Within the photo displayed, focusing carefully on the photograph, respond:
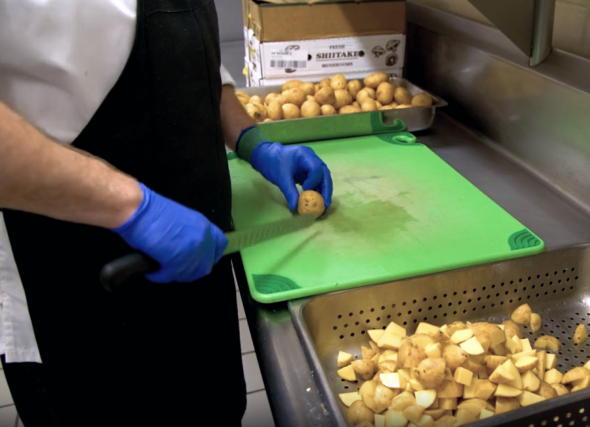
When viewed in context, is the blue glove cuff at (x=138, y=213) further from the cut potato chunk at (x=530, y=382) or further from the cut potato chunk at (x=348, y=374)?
the cut potato chunk at (x=530, y=382)

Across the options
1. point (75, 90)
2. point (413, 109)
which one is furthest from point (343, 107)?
point (75, 90)

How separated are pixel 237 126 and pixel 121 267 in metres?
0.57

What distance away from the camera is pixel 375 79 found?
1483 millimetres

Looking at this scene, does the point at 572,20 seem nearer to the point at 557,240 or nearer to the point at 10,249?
the point at 557,240

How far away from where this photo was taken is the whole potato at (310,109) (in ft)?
4.48

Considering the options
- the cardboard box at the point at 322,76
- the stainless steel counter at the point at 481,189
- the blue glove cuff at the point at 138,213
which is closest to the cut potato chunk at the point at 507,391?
the stainless steel counter at the point at 481,189

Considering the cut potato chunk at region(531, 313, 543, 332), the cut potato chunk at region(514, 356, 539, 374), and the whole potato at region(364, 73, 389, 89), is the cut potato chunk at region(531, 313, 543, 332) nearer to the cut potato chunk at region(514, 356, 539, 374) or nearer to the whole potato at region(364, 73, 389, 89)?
the cut potato chunk at region(514, 356, 539, 374)

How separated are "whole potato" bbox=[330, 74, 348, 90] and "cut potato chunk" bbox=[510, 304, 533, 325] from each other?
86 cm

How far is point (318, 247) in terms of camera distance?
89 cm

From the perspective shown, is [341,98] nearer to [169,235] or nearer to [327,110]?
[327,110]

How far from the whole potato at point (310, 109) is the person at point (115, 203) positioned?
321mm

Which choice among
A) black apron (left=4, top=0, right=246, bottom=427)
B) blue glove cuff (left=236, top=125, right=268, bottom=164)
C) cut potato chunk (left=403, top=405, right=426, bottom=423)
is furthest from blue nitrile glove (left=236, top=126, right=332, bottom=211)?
cut potato chunk (left=403, top=405, right=426, bottom=423)

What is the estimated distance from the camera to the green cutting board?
0.81 metres

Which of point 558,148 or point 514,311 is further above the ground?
point 558,148
